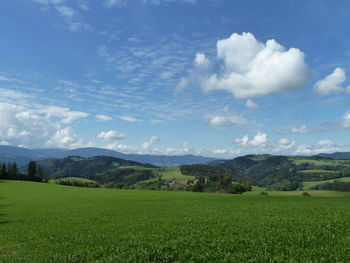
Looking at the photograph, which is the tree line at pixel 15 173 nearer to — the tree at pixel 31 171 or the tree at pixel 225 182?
the tree at pixel 31 171

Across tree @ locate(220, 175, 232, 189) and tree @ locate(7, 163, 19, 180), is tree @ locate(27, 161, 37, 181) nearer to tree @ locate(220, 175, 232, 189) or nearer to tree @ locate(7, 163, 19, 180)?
tree @ locate(7, 163, 19, 180)

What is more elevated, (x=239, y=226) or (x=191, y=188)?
(x=239, y=226)

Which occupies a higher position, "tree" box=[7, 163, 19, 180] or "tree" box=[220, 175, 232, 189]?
"tree" box=[7, 163, 19, 180]

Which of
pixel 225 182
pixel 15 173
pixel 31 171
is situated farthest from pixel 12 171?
pixel 225 182

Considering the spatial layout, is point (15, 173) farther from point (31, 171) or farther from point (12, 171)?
point (31, 171)

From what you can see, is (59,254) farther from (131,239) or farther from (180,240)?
(180,240)

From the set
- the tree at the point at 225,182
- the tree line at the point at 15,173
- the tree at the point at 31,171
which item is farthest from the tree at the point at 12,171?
the tree at the point at 225,182

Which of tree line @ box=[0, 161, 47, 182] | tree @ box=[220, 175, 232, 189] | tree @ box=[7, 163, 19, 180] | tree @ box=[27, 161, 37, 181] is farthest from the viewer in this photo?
tree @ box=[27, 161, 37, 181]

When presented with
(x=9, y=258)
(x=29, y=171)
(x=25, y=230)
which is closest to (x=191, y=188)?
(x=29, y=171)

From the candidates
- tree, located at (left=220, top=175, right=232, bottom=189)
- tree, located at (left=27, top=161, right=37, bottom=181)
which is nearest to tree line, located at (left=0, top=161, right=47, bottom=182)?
tree, located at (left=27, top=161, right=37, bottom=181)

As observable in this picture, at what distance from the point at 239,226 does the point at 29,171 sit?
17376 cm

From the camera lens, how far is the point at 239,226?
22.7m

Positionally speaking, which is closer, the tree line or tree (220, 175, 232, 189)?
tree (220, 175, 232, 189)

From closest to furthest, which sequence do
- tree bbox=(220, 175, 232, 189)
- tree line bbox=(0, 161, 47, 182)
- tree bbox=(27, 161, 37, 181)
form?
tree bbox=(220, 175, 232, 189), tree line bbox=(0, 161, 47, 182), tree bbox=(27, 161, 37, 181)
